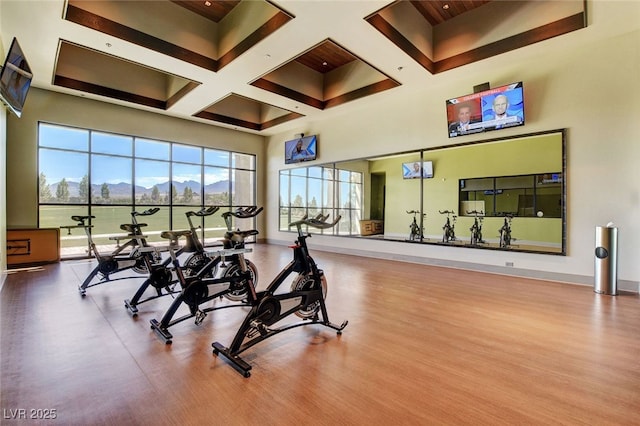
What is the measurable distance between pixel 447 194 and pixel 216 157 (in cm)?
836

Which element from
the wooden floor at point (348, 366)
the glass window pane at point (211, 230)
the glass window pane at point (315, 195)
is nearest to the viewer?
the wooden floor at point (348, 366)

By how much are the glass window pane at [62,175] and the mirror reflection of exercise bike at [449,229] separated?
32.7ft

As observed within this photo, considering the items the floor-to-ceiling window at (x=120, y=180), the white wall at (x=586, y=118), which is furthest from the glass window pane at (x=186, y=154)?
the white wall at (x=586, y=118)

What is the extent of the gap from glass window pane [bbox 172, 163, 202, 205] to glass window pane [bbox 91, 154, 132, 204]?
1.28 metres

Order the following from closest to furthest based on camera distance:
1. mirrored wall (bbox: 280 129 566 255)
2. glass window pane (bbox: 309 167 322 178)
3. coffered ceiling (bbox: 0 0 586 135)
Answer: coffered ceiling (bbox: 0 0 586 135) < mirrored wall (bbox: 280 129 566 255) < glass window pane (bbox: 309 167 322 178)

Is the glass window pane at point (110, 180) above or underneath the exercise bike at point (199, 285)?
above

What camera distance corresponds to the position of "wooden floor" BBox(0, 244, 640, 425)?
1850mm

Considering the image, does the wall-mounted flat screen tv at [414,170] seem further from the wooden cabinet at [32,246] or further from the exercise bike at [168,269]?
the wooden cabinet at [32,246]

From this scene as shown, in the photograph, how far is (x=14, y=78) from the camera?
3730 millimetres

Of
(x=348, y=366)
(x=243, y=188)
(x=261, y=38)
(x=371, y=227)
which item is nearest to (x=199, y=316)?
(x=348, y=366)

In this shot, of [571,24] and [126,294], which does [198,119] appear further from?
[571,24]

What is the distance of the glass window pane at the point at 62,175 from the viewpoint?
7.33 meters

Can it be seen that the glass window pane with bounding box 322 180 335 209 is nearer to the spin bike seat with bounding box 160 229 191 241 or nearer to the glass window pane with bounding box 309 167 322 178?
the glass window pane with bounding box 309 167 322 178

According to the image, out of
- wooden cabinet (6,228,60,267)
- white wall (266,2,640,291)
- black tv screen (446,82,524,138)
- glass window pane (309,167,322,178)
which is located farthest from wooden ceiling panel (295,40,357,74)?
wooden cabinet (6,228,60,267)
